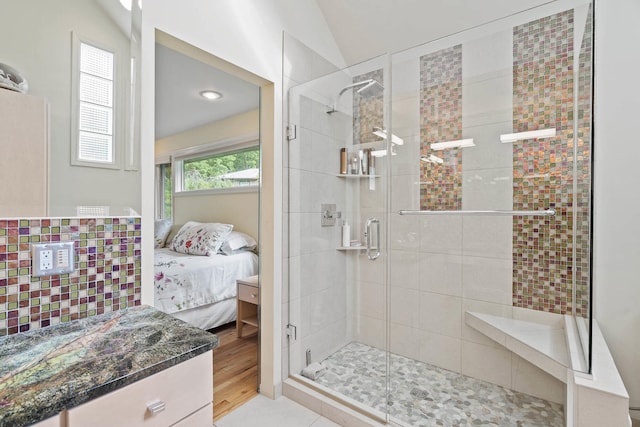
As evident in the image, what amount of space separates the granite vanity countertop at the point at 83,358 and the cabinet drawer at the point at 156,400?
19mm

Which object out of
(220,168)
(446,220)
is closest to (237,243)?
(220,168)

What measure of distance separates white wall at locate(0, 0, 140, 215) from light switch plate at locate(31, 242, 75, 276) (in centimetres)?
12

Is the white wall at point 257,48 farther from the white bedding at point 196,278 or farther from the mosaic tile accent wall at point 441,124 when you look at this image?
the white bedding at point 196,278

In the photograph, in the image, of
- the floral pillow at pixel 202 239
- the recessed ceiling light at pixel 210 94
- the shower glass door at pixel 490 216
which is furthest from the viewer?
the floral pillow at pixel 202 239

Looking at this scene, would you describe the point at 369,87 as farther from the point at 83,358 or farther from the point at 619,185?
the point at 83,358

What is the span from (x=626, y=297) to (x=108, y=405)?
7.84 ft

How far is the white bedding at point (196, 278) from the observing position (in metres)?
2.75

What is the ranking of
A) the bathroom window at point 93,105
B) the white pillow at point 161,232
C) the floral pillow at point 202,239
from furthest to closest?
the white pillow at point 161,232, the floral pillow at point 202,239, the bathroom window at point 93,105

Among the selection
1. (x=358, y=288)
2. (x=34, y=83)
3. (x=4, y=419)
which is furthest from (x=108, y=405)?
(x=358, y=288)

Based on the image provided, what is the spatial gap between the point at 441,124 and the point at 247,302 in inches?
87.2

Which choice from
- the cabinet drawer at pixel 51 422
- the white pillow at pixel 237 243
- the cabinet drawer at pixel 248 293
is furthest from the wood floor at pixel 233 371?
the cabinet drawer at pixel 51 422

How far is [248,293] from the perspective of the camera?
2854 mm

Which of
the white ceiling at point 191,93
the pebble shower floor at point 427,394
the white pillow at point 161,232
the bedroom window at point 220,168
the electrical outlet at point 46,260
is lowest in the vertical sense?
the pebble shower floor at point 427,394

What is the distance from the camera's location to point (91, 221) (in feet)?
3.96
